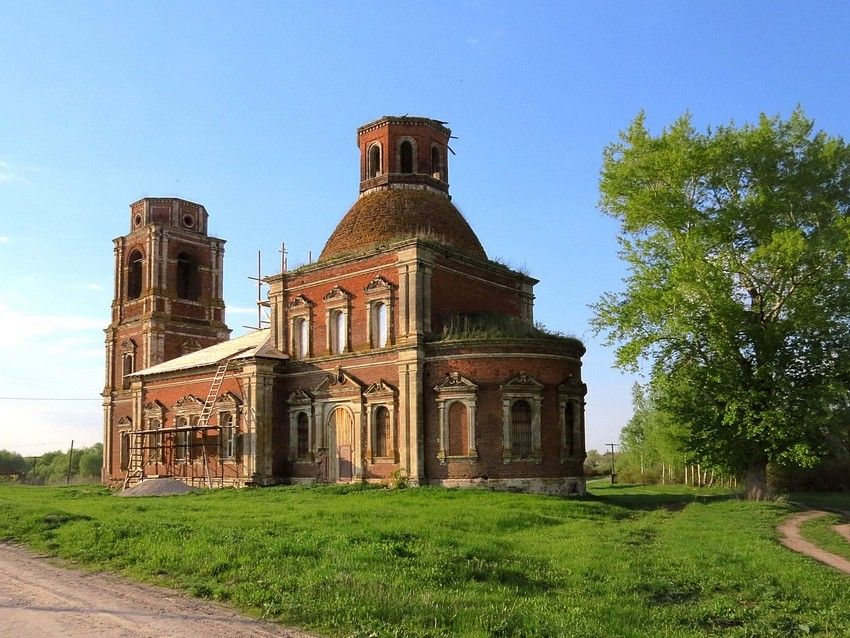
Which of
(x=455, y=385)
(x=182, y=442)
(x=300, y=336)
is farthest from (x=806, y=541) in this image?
(x=182, y=442)

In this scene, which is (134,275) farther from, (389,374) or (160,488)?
(389,374)

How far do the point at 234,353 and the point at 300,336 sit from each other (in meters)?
4.09

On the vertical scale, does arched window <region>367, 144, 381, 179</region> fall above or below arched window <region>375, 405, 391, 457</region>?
above

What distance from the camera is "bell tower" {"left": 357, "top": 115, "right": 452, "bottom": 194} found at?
116 ft

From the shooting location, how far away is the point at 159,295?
153ft

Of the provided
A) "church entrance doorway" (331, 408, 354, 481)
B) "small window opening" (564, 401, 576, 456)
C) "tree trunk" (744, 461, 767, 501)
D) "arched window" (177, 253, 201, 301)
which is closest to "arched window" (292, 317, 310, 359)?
"church entrance doorway" (331, 408, 354, 481)

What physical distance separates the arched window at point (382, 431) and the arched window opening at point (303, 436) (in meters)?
3.61

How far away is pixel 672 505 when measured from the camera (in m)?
27.9

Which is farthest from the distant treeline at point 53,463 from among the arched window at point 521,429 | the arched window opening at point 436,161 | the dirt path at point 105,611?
the dirt path at point 105,611

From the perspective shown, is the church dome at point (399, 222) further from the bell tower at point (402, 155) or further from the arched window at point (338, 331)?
the arched window at point (338, 331)

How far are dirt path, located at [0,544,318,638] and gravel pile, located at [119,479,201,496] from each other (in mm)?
18151

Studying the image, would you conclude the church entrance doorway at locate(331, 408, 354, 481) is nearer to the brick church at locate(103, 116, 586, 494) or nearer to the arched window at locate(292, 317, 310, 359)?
the brick church at locate(103, 116, 586, 494)

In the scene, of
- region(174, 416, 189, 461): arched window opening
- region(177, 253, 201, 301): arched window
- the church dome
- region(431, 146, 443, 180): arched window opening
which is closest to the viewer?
the church dome

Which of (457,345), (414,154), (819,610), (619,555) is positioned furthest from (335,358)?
(819,610)
